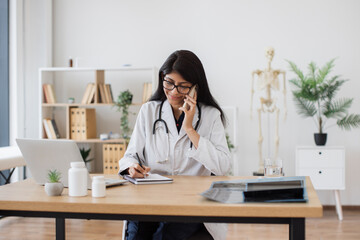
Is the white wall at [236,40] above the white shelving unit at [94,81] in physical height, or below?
above

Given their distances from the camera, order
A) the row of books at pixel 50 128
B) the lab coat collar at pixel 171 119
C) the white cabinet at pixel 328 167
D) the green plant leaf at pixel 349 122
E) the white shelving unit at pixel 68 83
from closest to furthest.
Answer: the lab coat collar at pixel 171 119, the white cabinet at pixel 328 167, the green plant leaf at pixel 349 122, the row of books at pixel 50 128, the white shelving unit at pixel 68 83

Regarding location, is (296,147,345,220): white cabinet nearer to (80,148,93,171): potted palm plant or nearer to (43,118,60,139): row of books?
(80,148,93,171): potted palm plant

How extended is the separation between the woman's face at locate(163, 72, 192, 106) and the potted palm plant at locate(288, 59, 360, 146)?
8.37ft

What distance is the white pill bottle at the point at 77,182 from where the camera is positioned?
161 centimetres

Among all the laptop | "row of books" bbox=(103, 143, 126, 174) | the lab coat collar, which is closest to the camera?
the laptop

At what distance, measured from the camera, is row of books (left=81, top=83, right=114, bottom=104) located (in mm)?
4734

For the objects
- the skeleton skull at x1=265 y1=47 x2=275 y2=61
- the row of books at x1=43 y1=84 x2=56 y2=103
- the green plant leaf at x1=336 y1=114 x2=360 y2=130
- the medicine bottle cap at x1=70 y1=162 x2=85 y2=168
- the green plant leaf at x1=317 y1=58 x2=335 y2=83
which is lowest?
the medicine bottle cap at x1=70 y1=162 x2=85 y2=168

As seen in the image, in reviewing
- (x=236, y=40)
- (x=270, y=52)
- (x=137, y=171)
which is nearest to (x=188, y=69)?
(x=137, y=171)

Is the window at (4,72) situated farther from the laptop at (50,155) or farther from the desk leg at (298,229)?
the desk leg at (298,229)

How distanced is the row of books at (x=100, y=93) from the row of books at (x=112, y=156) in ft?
1.67

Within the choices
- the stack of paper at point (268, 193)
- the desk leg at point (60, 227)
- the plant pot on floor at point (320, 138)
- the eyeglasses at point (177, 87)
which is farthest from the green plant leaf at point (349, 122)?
the desk leg at point (60, 227)

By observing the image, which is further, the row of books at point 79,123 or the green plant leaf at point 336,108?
the row of books at point 79,123

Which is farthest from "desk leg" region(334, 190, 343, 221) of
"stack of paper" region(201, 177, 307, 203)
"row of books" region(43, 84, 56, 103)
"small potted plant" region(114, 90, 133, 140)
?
"row of books" region(43, 84, 56, 103)

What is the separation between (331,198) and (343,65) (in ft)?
4.99
